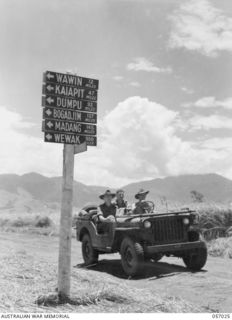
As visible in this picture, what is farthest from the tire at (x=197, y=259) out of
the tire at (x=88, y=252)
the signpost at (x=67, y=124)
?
the signpost at (x=67, y=124)

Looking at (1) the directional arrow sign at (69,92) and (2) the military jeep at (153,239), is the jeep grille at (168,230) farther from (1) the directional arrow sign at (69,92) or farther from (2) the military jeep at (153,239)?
(1) the directional arrow sign at (69,92)

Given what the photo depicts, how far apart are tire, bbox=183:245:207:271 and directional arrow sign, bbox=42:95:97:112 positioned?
492cm

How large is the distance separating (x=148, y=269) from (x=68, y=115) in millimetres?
5374

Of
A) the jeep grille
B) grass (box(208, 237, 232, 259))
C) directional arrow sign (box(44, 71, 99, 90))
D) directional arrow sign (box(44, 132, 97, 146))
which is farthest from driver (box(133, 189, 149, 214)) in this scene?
directional arrow sign (box(44, 71, 99, 90))

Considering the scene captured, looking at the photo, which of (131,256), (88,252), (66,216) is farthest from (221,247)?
(66,216)

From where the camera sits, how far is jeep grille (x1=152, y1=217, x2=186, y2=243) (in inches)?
432

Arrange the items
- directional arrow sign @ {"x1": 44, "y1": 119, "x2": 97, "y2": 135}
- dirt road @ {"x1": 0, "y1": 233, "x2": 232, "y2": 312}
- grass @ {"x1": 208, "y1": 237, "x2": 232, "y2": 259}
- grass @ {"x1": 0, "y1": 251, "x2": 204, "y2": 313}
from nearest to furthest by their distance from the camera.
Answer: grass @ {"x1": 0, "y1": 251, "x2": 204, "y2": 313}
directional arrow sign @ {"x1": 44, "y1": 119, "x2": 97, "y2": 135}
dirt road @ {"x1": 0, "y1": 233, "x2": 232, "y2": 312}
grass @ {"x1": 208, "y1": 237, "x2": 232, "y2": 259}

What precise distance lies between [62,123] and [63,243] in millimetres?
1690

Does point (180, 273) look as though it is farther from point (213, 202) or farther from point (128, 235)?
point (213, 202)

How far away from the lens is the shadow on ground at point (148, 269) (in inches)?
424

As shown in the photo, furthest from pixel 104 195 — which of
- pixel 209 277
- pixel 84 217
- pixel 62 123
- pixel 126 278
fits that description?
pixel 62 123

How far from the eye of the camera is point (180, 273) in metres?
10.8

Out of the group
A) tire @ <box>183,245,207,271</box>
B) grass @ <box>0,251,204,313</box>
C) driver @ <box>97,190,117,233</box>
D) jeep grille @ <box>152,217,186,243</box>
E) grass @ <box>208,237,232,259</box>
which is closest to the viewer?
grass @ <box>0,251,204,313</box>

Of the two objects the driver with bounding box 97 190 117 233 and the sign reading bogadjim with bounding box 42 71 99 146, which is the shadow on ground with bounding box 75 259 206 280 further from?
the sign reading bogadjim with bounding box 42 71 99 146
